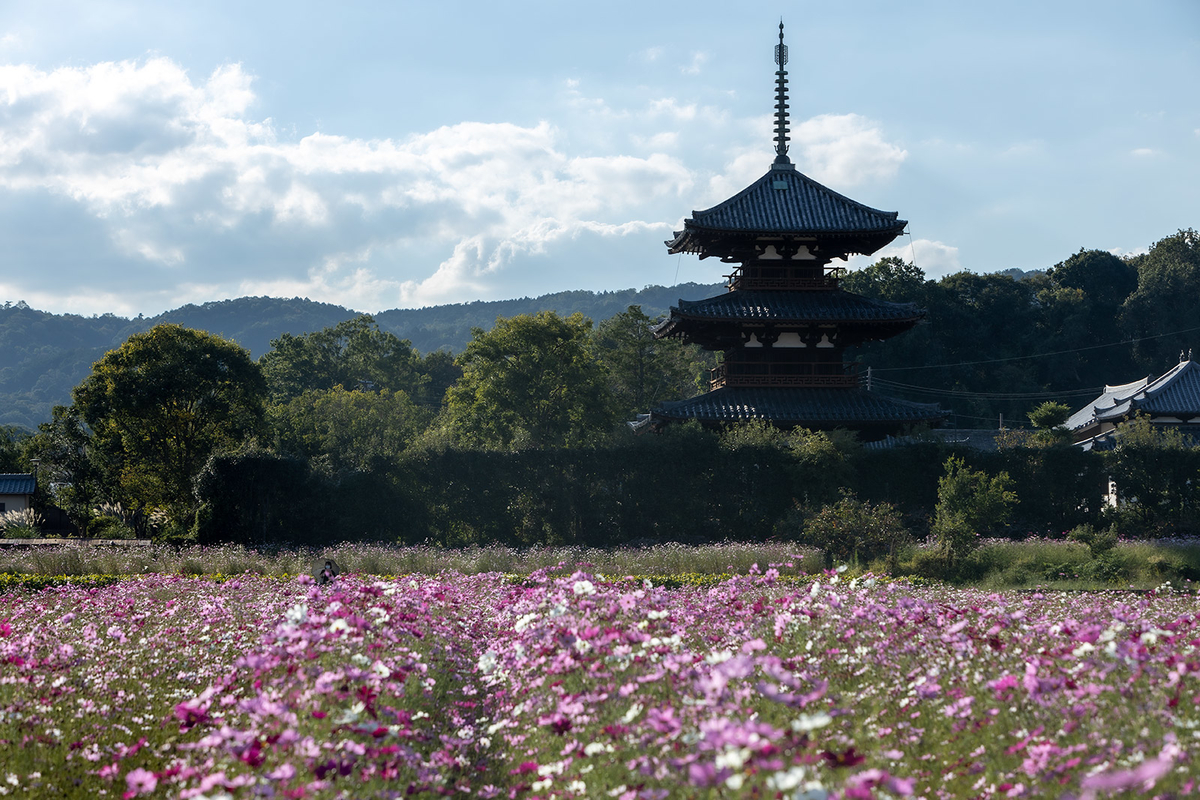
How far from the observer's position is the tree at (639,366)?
54375 millimetres

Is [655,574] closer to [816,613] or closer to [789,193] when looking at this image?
[816,613]

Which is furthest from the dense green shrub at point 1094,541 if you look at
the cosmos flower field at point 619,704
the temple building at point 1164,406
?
the temple building at point 1164,406

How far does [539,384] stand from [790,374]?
55.2ft

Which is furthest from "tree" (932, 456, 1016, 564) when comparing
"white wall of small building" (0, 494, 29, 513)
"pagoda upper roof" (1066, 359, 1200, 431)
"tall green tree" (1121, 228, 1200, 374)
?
"tall green tree" (1121, 228, 1200, 374)

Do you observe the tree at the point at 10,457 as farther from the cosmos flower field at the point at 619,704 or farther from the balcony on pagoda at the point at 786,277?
the cosmos flower field at the point at 619,704

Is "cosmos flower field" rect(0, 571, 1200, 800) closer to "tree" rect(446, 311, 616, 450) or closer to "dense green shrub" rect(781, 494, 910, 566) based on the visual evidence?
"dense green shrub" rect(781, 494, 910, 566)

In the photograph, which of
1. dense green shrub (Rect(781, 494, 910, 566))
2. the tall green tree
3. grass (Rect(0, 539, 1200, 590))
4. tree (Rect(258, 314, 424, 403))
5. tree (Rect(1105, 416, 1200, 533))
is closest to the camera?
grass (Rect(0, 539, 1200, 590))

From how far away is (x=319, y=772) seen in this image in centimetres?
462

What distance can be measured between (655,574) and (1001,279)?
194 feet

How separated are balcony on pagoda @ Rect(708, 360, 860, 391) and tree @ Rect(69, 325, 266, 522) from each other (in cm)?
1691

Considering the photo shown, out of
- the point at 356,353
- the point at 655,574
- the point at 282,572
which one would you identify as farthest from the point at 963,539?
the point at 356,353

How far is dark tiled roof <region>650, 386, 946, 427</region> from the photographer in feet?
87.3

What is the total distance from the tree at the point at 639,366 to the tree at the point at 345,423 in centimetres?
1211

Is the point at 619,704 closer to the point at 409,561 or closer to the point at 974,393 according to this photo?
the point at 409,561
